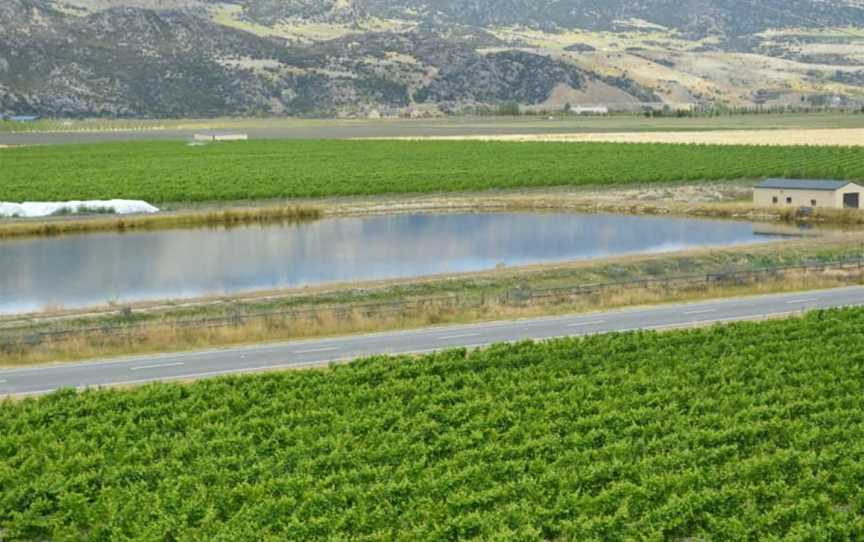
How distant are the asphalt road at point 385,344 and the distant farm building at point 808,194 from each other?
126ft

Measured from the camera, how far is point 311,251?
7300cm

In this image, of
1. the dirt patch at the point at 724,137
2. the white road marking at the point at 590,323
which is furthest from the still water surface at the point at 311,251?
the dirt patch at the point at 724,137

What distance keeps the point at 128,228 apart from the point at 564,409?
2335 inches

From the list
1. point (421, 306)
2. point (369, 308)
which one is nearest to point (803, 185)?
point (421, 306)

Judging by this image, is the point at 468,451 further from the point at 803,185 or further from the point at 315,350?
the point at 803,185

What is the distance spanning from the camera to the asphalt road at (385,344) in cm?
3825

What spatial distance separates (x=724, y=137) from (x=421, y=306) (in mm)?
126310

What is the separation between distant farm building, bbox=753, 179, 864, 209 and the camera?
3457 inches

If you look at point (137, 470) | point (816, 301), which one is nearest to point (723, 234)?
point (816, 301)

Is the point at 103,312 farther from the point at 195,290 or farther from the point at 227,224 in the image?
the point at 227,224

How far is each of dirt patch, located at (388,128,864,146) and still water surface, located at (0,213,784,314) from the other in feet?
228

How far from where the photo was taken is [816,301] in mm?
49500

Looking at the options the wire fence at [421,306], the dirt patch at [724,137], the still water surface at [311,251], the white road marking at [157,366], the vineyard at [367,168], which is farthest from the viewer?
the dirt patch at [724,137]

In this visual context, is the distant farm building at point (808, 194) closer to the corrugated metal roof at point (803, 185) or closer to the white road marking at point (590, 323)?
the corrugated metal roof at point (803, 185)
